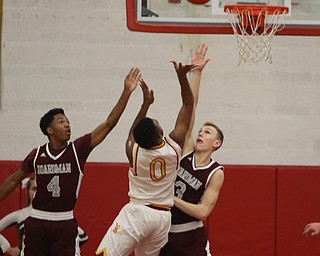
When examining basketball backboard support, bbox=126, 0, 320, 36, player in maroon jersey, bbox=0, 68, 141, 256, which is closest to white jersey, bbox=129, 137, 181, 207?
player in maroon jersey, bbox=0, 68, 141, 256

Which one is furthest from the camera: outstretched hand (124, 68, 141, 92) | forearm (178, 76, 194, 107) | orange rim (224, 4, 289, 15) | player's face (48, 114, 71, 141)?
orange rim (224, 4, 289, 15)

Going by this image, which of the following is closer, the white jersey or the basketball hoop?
the white jersey

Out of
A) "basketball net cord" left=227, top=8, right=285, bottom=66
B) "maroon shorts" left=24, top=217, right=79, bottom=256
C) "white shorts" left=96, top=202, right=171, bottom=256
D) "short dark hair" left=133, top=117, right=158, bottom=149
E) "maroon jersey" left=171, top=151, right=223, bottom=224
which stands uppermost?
"basketball net cord" left=227, top=8, right=285, bottom=66

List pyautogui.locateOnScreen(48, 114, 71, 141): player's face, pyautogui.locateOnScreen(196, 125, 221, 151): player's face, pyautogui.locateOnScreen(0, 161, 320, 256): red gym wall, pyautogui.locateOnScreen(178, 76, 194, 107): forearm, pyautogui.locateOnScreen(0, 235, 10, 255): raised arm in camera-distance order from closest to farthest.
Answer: pyautogui.locateOnScreen(178, 76, 194, 107): forearm < pyautogui.locateOnScreen(196, 125, 221, 151): player's face < pyautogui.locateOnScreen(48, 114, 71, 141): player's face < pyautogui.locateOnScreen(0, 235, 10, 255): raised arm < pyautogui.locateOnScreen(0, 161, 320, 256): red gym wall

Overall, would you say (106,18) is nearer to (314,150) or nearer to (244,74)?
(244,74)

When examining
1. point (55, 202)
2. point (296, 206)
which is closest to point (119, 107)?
point (55, 202)

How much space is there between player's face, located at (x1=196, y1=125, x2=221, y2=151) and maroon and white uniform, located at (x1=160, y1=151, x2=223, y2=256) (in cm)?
17

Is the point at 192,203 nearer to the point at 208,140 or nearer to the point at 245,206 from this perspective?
Result: the point at 208,140

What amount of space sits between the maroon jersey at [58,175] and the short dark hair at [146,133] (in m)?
0.87

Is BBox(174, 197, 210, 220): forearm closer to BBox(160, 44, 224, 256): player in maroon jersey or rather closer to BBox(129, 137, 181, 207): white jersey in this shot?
BBox(160, 44, 224, 256): player in maroon jersey

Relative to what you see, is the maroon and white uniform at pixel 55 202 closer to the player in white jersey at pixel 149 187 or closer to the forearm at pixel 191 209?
the player in white jersey at pixel 149 187

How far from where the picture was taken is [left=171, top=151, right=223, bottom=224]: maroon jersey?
234 inches

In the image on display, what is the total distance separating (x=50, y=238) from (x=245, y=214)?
2641mm

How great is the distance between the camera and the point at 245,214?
8.08 m
